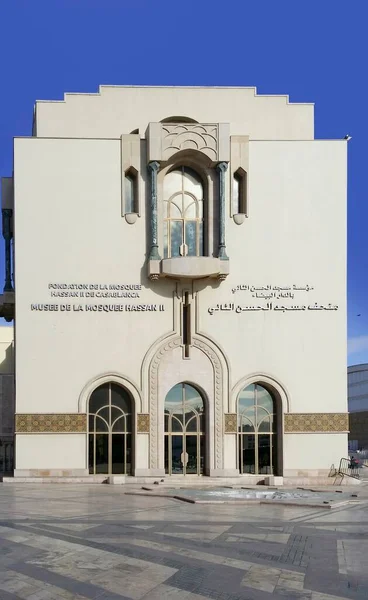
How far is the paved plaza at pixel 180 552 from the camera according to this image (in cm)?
863

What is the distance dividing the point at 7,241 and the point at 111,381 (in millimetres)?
8513

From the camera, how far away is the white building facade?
24.6 m

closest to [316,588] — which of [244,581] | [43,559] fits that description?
[244,581]

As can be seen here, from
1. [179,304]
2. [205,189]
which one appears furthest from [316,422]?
[205,189]

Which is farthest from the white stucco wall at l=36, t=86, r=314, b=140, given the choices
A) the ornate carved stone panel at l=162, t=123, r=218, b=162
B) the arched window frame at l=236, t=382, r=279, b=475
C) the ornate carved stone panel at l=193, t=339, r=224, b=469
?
the arched window frame at l=236, t=382, r=279, b=475

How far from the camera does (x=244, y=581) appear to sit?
902 cm

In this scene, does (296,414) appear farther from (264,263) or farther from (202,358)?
(264,263)

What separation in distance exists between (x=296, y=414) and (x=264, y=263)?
5307 mm

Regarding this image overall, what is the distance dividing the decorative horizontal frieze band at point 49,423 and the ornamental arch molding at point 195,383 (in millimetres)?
2385

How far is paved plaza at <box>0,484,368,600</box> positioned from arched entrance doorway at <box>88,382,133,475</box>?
7.47m

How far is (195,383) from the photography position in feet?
82.4

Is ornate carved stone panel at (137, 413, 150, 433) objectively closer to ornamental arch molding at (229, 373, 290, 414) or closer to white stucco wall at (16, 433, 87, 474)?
white stucco wall at (16, 433, 87, 474)

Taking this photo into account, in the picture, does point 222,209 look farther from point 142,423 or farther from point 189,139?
point 142,423

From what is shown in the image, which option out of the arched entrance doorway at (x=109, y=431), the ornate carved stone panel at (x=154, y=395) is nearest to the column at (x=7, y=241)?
the arched entrance doorway at (x=109, y=431)
